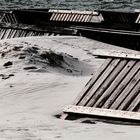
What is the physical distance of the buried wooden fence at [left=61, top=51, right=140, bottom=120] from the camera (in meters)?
7.80

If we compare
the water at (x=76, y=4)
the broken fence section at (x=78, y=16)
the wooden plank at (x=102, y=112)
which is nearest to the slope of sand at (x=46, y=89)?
the wooden plank at (x=102, y=112)

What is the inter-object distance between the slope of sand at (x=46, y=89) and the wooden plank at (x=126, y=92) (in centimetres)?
62

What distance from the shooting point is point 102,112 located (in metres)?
7.80

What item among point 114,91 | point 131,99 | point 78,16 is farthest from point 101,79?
point 78,16

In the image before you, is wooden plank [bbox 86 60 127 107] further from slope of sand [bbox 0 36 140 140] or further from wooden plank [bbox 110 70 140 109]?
slope of sand [bbox 0 36 140 140]

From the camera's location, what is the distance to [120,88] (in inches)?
323

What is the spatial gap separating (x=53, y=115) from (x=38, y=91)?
1959mm

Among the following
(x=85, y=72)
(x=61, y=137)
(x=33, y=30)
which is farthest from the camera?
(x=33, y=30)

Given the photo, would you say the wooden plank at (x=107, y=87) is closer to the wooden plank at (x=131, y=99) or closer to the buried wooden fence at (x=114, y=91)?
the buried wooden fence at (x=114, y=91)

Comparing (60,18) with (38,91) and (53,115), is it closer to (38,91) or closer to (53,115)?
(38,91)

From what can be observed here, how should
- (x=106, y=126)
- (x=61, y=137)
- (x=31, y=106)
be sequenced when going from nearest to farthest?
(x=61, y=137)
(x=106, y=126)
(x=31, y=106)

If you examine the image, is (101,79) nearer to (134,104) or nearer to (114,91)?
(114,91)

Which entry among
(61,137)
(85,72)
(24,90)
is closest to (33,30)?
(85,72)

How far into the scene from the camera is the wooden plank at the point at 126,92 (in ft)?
26.1
